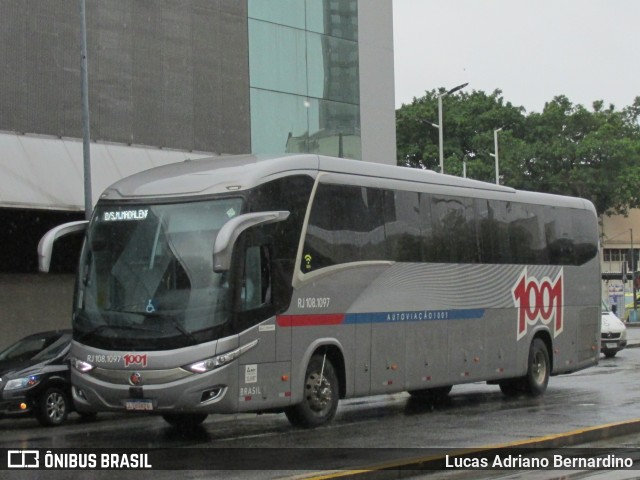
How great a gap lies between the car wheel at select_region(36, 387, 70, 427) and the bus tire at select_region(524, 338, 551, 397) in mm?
8158

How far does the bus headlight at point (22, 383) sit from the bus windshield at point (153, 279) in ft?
10.9

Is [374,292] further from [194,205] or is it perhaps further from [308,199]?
[194,205]

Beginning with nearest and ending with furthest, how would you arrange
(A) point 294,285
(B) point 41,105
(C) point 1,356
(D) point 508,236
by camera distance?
1. (A) point 294,285
2. (C) point 1,356
3. (D) point 508,236
4. (B) point 41,105

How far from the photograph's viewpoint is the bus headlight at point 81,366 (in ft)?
45.3

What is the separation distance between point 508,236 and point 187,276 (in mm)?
7861

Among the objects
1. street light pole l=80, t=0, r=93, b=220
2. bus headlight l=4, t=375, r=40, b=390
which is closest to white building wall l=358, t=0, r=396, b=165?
street light pole l=80, t=0, r=93, b=220

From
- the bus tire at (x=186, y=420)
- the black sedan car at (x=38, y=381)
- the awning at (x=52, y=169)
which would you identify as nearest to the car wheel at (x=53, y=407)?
the black sedan car at (x=38, y=381)

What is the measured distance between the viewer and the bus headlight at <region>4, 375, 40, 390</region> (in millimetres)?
16938

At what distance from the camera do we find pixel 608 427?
13586 millimetres

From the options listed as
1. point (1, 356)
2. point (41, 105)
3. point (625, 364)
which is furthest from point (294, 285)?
point (625, 364)

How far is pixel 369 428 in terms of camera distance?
1511cm

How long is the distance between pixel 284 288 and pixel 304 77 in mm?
17209

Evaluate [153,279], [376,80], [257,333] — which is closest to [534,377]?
[257,333]

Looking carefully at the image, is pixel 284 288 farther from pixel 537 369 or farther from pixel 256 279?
pixel 537 369
